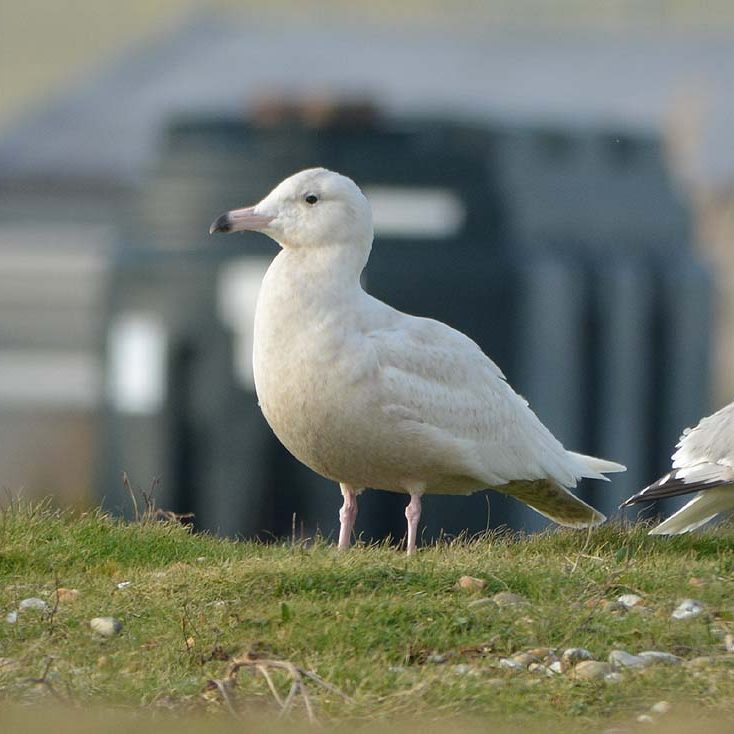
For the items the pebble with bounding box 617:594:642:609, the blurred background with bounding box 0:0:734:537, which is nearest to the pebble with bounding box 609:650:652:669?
the pebble with bounding box 617:594:642:609

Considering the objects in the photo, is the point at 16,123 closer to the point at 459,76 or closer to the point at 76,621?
the point at 459,76

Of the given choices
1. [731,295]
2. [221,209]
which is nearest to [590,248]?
[221,209]

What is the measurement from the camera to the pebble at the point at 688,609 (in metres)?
9.28

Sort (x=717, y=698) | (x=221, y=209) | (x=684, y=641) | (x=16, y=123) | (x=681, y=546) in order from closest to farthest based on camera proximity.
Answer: (x=717, y=698) < (x=684, y=641) < (x=681, y=546) < (x=221, y=209) < (x=16, y=123)

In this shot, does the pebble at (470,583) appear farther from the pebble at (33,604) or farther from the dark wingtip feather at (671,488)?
the dark wingtip feather at (671,488)

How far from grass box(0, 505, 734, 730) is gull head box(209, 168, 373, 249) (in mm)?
1508

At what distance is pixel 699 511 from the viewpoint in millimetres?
11375

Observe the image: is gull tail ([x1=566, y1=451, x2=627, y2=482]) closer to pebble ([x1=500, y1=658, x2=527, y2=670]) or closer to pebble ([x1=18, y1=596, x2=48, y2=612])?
pebble ([x1=500, y1=658, x2=527, y2=670])

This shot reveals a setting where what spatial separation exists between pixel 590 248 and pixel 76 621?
1419 inches

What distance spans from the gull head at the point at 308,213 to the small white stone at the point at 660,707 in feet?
11.8

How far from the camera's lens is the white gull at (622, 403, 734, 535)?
11258 mm

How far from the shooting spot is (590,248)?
4466 cm

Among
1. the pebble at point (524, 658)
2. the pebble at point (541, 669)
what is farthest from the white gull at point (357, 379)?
the pebble at point (541, 669)

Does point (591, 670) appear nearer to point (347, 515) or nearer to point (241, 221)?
point (347, 515)
